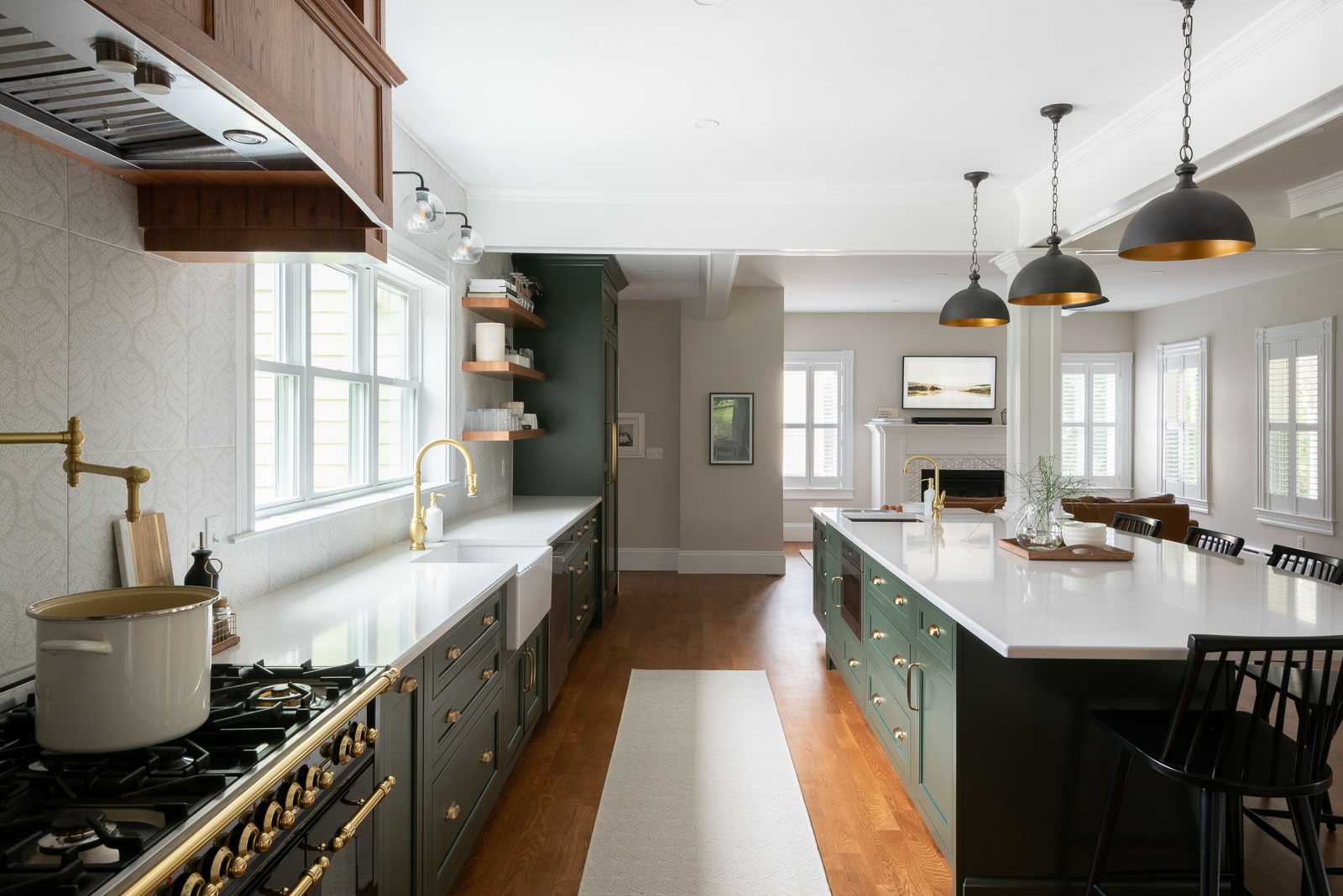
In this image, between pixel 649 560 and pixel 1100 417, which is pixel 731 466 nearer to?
pixel 649 560

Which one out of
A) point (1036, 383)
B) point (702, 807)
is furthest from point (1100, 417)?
point (702, 807)

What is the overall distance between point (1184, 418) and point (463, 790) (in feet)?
28.2

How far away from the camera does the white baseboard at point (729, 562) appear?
723 cm

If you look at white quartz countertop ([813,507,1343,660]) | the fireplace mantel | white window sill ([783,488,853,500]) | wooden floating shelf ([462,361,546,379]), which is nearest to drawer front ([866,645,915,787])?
white quartz countertop ([813,507,1343,660])

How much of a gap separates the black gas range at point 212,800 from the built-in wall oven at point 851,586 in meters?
2.43

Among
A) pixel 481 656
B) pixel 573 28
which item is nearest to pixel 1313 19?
pixel 573 28

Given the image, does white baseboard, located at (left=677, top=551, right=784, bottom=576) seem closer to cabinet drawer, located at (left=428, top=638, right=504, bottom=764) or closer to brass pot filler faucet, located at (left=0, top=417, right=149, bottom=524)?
cabinet drawer, located at (left=428, top=638, right=504, bottom=764)

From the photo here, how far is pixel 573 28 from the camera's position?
2541 millimetres

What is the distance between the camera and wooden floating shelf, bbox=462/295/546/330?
13.5 feet

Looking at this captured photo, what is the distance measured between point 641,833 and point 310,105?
7.51 feet

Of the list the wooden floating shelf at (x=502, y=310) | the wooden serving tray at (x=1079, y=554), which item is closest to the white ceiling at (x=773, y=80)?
the wooden floating shelf at (x=502, y=310)

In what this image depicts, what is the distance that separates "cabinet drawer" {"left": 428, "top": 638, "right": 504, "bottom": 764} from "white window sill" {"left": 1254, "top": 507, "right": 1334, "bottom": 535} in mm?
6961

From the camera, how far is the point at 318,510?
2.78 m

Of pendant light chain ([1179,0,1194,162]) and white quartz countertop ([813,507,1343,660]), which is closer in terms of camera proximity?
white quartz countertop ([813,507,1343,660])
